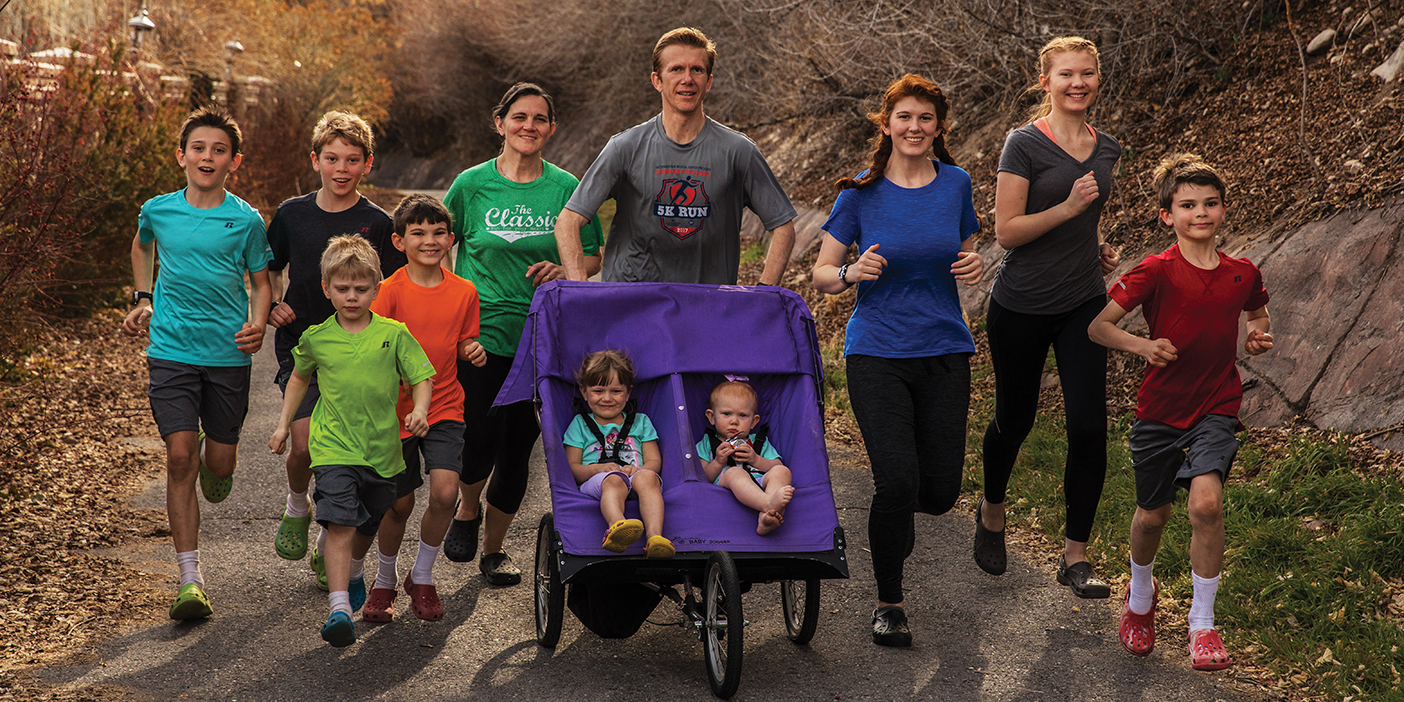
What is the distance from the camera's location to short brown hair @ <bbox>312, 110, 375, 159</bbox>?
5199 mm

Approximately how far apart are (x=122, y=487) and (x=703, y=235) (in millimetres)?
4189

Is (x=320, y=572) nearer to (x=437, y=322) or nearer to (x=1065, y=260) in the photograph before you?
(x=437, y=322)

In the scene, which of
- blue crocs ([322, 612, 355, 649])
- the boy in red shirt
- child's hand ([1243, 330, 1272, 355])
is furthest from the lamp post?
child's hand ([1243, 330, 1272, 355])

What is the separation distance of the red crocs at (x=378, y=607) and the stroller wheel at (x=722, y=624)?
1.49 metres

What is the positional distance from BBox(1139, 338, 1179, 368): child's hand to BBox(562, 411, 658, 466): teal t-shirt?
1.89 m

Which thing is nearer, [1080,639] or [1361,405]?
[1080,639]

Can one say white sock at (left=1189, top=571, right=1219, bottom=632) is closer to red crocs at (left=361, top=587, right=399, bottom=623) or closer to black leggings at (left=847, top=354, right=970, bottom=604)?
black leggings at (left=847, top=354, right=970, bottom=604)

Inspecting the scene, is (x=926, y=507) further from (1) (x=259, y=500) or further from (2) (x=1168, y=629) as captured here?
(1) (x=259, y=500)

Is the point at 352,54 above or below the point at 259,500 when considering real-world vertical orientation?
above

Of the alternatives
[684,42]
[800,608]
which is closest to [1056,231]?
[684,42]

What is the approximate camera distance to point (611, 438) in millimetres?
4648

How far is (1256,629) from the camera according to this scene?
15.6 ft

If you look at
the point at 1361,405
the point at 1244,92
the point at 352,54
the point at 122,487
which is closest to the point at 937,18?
the point at 1244,92

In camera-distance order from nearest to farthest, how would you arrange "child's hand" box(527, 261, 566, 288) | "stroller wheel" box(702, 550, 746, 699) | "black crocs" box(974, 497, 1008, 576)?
"stroller wheel" box(702, 550, 746, 699) → "child's hand" box(527, 261, 566, 288) → "black crocs" box(974, 497, 1008, 576)
